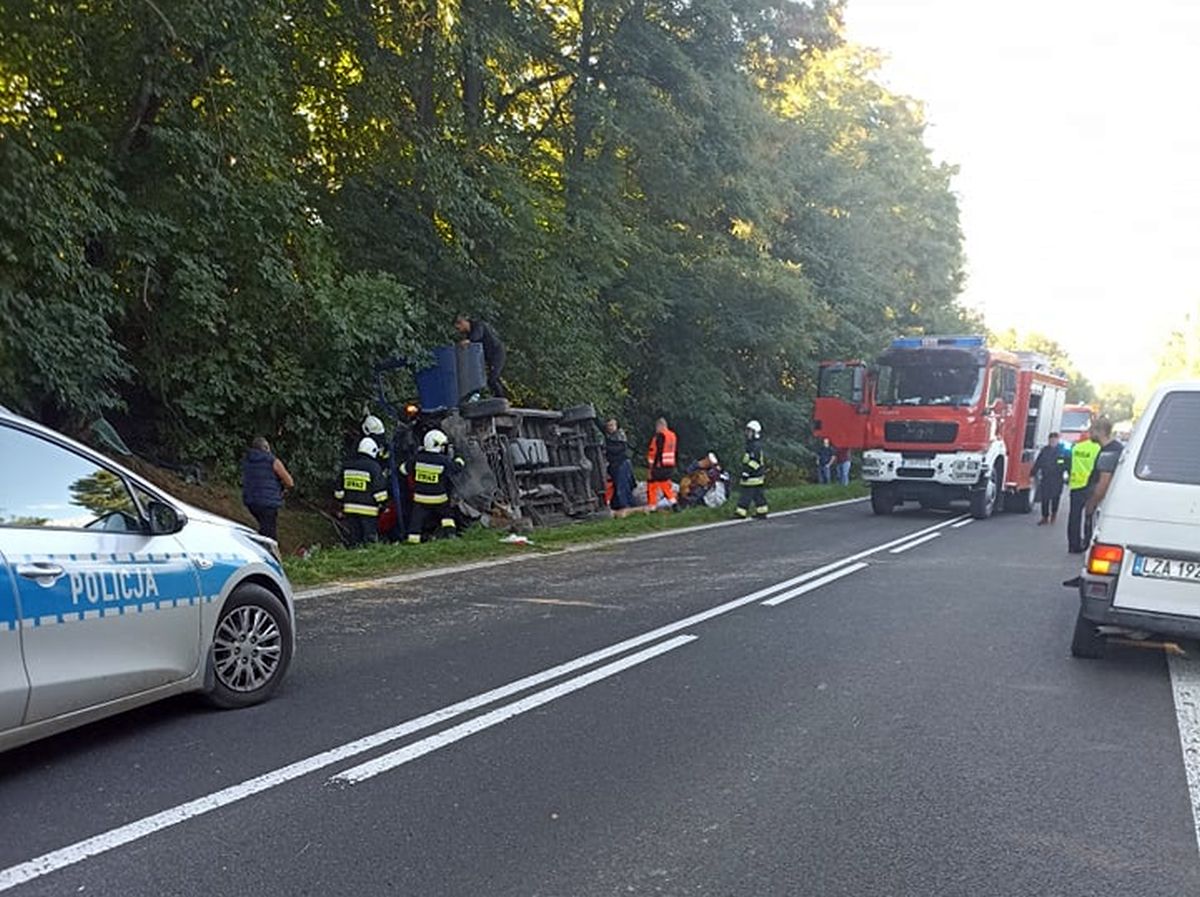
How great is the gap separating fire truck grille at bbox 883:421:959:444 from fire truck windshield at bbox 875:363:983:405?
1.31ft

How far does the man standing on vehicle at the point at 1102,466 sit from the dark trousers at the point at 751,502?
596 centimetres

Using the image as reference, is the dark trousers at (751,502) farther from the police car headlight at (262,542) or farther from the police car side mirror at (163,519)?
the police car side mirror at (163,519)

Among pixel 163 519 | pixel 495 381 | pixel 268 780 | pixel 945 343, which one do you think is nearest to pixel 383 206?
pixel 495 381

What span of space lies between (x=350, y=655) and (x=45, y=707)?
8.29 ft

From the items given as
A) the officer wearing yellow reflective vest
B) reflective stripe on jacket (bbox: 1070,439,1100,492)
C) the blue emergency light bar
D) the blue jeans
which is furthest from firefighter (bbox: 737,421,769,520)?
the blue jeans

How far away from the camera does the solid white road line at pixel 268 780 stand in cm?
353

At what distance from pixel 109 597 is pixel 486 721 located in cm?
188

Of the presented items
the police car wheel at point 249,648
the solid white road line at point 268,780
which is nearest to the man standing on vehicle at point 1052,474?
the solid white road line at point 268,780

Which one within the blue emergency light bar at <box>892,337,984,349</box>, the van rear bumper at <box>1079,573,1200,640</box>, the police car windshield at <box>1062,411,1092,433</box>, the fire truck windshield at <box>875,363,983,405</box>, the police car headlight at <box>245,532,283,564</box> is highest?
the blue emergency light bar at <box>892,337,984,349</box>

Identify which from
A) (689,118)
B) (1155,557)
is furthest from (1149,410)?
(689,118)

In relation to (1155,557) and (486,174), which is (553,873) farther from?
(486,174)

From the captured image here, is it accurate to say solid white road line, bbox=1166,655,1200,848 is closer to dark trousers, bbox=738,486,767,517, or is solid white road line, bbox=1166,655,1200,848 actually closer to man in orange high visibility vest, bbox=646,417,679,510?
dark trousers, bbox=738,486,767,517

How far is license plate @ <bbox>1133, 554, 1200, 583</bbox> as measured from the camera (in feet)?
20.3

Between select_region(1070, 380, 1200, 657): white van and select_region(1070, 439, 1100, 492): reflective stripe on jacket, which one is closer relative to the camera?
select_region(1070, 380, 1200, 657): white van
